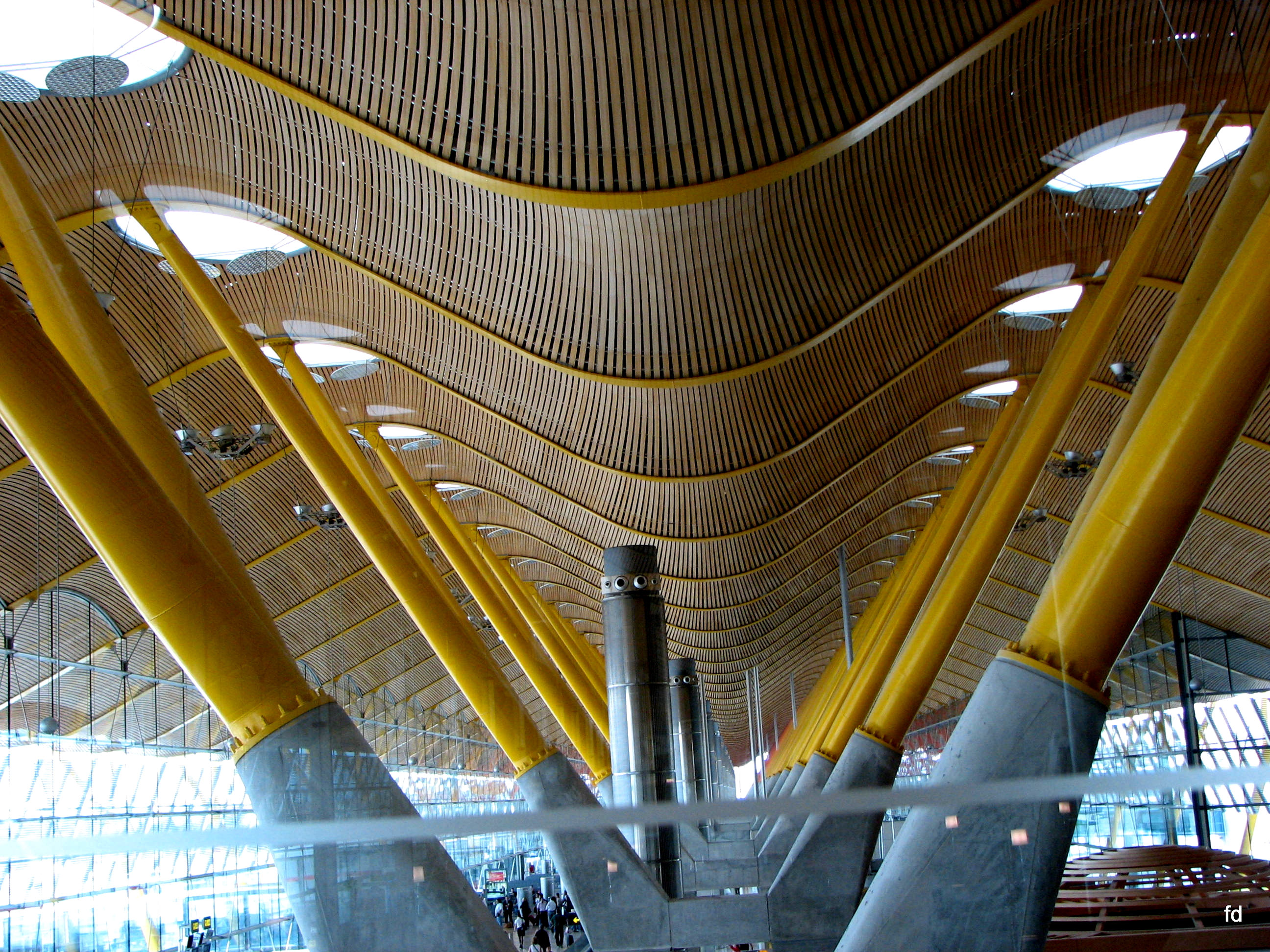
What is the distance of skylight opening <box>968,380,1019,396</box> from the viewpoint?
9305 mm

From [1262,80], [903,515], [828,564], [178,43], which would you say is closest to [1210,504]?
[1262,80]

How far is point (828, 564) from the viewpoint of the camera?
24391 mm

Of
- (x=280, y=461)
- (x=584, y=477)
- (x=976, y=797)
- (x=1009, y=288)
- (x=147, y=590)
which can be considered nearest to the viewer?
(x=976, y=797)

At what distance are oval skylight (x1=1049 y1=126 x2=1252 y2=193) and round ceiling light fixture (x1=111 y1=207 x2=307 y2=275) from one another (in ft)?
19.2

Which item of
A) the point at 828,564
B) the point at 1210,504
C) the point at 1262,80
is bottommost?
the point at 1210,504

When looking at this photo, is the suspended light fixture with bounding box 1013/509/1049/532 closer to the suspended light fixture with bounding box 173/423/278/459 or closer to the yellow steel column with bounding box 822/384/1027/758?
the yellow steel column with bounding box 822/384/1027/758

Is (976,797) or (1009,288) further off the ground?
(1009,288)

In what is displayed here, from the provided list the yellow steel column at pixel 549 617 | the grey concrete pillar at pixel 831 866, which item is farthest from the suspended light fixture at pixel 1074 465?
the yellow steel column at pixel 549 617

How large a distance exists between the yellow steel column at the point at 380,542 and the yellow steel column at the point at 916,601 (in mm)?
3270

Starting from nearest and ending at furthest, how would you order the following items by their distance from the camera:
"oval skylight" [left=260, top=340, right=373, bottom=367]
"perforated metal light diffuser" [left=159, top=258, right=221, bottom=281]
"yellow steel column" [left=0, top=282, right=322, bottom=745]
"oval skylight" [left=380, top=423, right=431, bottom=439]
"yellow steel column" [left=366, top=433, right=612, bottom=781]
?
"yellow steel column" [left=0, top=282, right=322, bottom=745] < "perforated metal light diffuser" [left=159, top=258, right=221, bottom=281] < "oval skylight" [left=260, top=340, right=373, bottom=367] < "yellow steel column" [left=366, top=433, right=612, bottom=781] < "oval skylight" [left=380, top=423, right=431, bottom=439]

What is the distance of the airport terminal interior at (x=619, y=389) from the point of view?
496 centimetres

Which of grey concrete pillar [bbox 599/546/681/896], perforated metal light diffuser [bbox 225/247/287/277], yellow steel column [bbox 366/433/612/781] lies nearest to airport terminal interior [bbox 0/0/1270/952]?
perforated metal light diffuser [bbox 225/247/287/277]

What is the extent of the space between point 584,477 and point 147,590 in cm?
1502

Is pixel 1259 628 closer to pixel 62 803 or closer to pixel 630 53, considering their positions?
pixel 630 53
